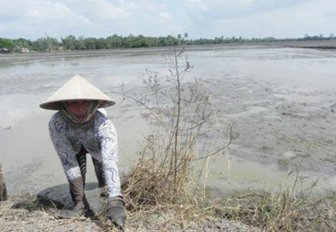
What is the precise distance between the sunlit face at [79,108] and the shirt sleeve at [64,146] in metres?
0.20

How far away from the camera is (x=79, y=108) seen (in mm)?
3586

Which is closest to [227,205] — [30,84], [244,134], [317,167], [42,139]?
[317,167]

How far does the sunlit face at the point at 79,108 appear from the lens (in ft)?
11.8

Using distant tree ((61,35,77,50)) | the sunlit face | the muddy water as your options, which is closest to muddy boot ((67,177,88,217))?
the sunlit face

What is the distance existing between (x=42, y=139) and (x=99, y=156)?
15.9 ft

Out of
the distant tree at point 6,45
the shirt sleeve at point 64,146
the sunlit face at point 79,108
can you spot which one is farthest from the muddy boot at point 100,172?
the distant tree at point 6,45

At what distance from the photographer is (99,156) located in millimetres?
3920

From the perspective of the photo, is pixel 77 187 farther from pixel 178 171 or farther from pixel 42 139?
pixel 42 139

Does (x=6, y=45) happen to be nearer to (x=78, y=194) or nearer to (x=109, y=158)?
(x=78, y=194)

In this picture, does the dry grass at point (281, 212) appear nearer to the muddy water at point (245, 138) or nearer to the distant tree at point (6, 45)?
the muddy water at point (245, 138)

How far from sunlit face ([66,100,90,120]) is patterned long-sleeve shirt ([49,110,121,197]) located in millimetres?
107

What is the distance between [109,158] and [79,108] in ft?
1.59

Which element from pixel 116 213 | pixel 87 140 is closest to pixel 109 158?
pixel 87 140

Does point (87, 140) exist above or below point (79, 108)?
below
